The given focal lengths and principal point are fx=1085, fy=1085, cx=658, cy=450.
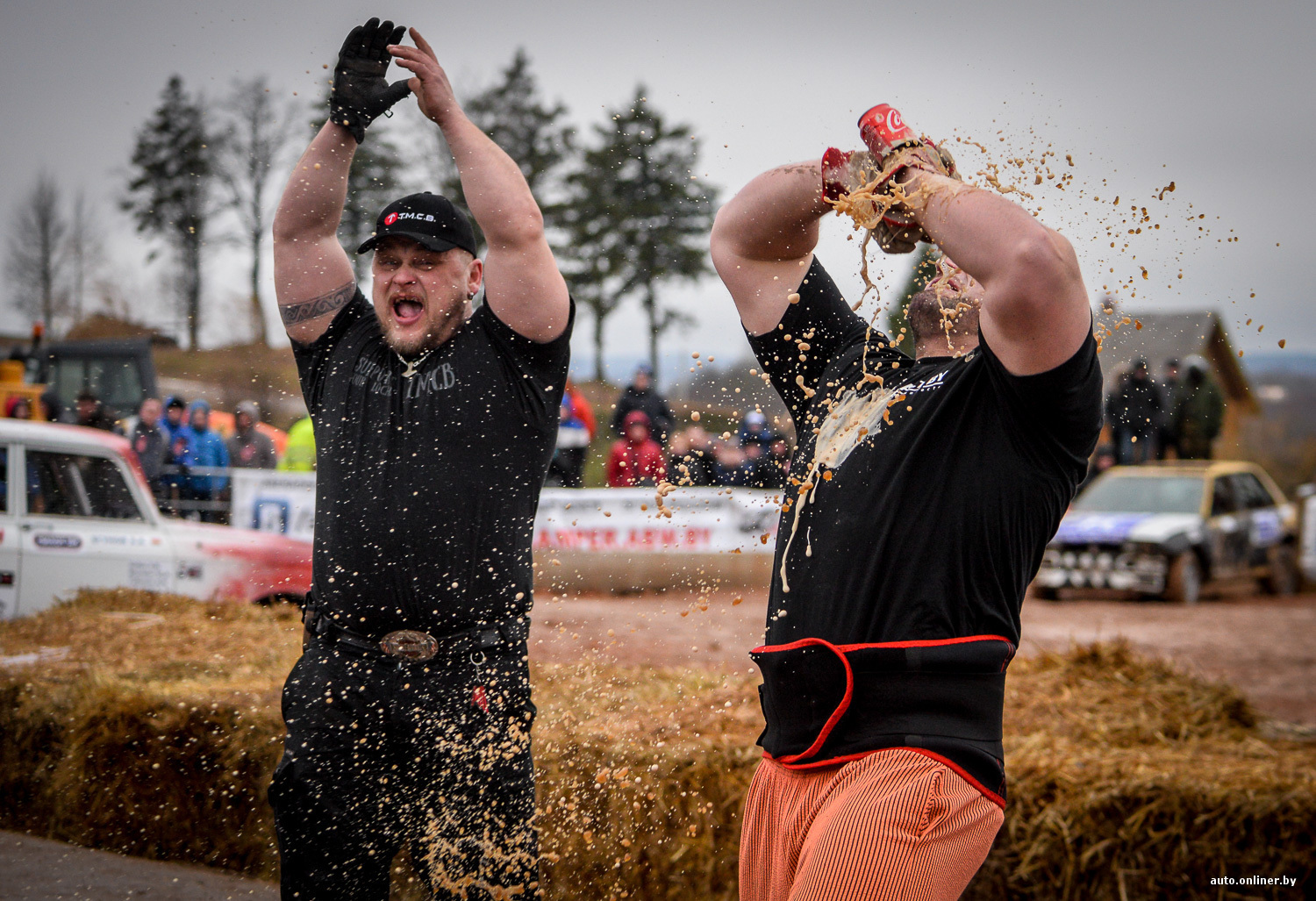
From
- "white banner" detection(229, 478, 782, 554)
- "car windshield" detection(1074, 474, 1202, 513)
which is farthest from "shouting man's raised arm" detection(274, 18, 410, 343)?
"car windshield" detection(1074, 474, 1202, 513)

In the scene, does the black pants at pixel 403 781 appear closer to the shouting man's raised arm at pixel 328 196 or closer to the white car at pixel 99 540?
the shouting man's raised arm at pixel 328 196

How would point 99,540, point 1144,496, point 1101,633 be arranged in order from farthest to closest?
point 1144,496 → point 1101,633 → point 99,540

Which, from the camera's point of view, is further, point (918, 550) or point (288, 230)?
point (288, 230)

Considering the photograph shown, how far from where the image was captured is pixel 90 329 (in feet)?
76.8

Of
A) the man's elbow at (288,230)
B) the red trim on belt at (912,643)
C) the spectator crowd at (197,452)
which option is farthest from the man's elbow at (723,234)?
the spectator crowd at (197,452)

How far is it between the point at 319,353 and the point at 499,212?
2.41 feet

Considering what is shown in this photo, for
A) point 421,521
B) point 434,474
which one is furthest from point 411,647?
point 434,474

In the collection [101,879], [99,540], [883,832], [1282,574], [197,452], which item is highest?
[197,452]

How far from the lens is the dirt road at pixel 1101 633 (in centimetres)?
731

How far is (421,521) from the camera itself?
284 centimetres

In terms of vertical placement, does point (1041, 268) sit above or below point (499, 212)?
below

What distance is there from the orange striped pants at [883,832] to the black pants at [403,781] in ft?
2.95

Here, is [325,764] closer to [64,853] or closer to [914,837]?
[914,837]

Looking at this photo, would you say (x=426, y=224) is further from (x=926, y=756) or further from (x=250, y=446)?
(x=250, y=446)
